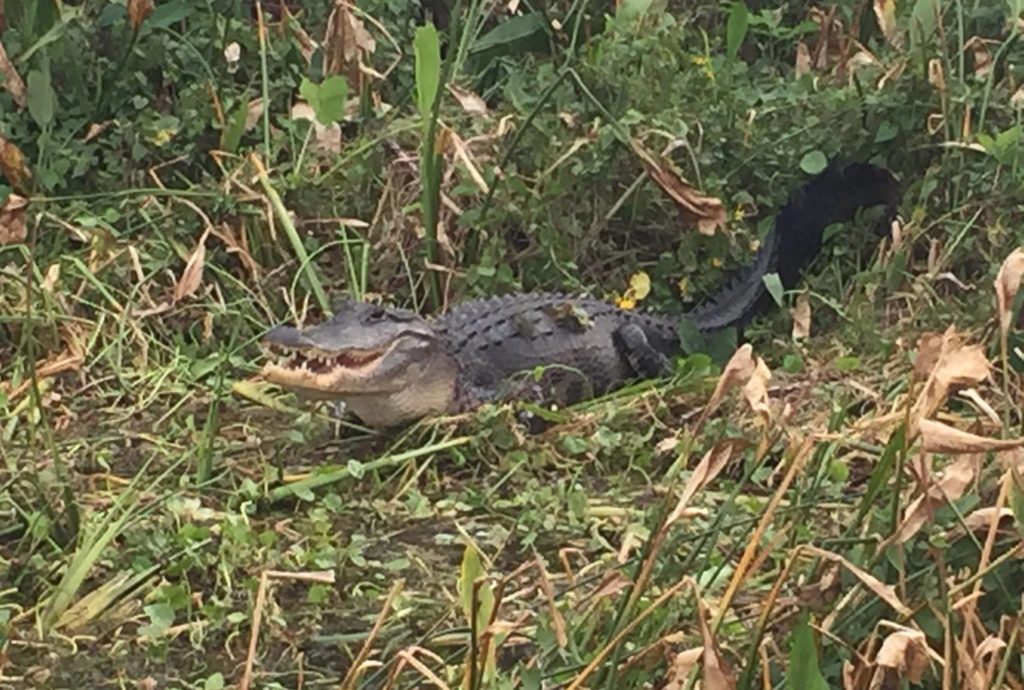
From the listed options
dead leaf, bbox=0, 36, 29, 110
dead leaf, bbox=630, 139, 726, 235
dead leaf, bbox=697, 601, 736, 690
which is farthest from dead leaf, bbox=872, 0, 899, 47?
dead leaf, bbox=697, 601, 736, 690

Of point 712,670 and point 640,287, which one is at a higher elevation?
point 712,670

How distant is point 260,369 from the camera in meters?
3.77

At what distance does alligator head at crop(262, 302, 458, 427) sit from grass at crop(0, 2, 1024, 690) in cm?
10

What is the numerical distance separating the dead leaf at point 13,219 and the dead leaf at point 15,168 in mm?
472

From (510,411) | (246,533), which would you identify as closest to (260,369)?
(510,411)

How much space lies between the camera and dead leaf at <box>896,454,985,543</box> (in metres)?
2.04

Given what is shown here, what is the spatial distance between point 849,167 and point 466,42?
1.05 metres

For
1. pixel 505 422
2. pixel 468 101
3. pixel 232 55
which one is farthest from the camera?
pixel 232 55

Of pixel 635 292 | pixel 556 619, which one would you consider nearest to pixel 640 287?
pixel 635 292

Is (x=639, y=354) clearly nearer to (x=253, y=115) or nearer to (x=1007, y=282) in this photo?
(x=253, y=115)

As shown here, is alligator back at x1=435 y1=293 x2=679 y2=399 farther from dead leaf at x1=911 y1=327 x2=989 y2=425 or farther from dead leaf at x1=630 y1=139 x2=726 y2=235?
dead leaf at x1=911 y1=327 x2=989 y2=425

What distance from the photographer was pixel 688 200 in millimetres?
3916

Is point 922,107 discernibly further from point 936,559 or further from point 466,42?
point 936,559

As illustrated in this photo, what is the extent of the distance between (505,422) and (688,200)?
3.00 ft
